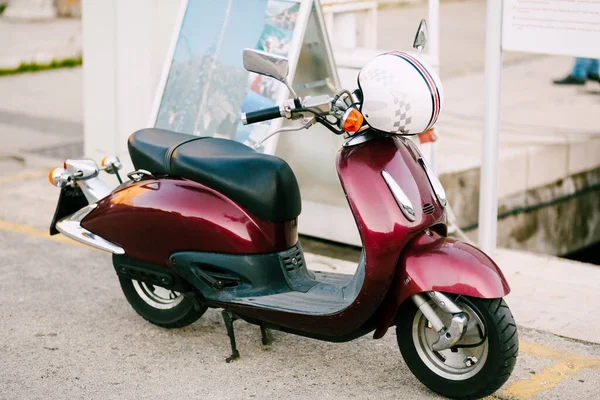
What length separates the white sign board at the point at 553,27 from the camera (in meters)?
4.82

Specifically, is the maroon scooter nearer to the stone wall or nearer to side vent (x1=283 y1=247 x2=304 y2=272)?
side vent (x1=283 y1=247 x2=304 y2=272)

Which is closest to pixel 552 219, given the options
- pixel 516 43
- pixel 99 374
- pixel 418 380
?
pixel 516 43

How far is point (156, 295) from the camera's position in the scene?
4.51 meters

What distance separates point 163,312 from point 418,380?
49.6 inches

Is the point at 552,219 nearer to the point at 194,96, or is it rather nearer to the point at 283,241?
the point at 194,96

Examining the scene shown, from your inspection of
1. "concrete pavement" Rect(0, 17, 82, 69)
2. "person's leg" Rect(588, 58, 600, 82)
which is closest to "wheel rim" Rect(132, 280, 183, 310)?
"person's leg" Rect(588, 58, 600, 82)

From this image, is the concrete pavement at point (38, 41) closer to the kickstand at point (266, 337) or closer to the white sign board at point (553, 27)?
the white sign board at point (553, 27)

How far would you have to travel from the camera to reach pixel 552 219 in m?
7.61

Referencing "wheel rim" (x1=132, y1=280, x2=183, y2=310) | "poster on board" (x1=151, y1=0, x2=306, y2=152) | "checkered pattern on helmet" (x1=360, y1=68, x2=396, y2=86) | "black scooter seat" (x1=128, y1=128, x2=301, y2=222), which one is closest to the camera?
"checkered pattern on helmet" (x1=360, y1=68, x2=396, y2=86)

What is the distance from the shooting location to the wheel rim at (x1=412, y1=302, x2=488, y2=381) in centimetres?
367

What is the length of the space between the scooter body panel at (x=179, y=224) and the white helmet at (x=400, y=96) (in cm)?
73

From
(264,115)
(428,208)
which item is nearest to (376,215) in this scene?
(428,208)

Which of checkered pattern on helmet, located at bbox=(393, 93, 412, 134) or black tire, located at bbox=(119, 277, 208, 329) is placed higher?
checkered pattern on helmet, located at bbox=(393, 93, 412, 134)

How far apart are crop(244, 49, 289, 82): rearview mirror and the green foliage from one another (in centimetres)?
769
